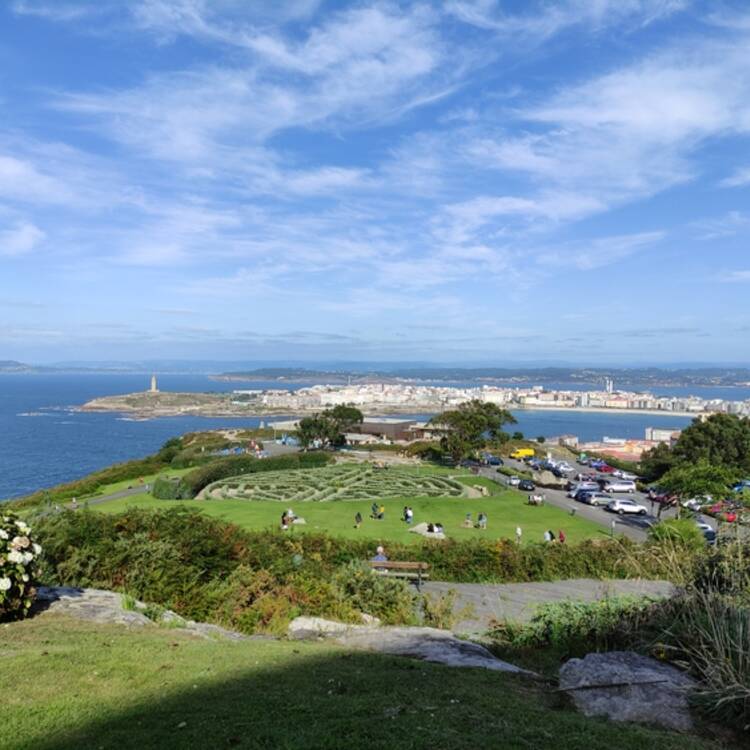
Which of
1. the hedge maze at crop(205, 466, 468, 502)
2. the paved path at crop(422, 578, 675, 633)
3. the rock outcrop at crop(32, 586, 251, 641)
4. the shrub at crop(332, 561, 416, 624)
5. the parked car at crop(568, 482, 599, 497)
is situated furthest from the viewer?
the parked car at crop(568, 482, 599, 497)

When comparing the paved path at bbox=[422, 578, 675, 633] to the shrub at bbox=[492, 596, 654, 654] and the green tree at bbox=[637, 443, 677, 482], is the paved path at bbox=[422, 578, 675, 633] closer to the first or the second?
the shrub at bbox=[492, 596, 654, 654]

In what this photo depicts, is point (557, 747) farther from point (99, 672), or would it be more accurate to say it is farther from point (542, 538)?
point (542, 538)

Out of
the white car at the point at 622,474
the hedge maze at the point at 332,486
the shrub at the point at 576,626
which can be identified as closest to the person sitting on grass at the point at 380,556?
the shrub at the point at 576,626

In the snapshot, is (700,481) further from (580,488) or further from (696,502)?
(580,488)

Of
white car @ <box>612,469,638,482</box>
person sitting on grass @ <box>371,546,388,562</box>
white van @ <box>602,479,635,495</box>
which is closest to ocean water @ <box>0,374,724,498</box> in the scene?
white van @ <box>602,479,635,495</box>

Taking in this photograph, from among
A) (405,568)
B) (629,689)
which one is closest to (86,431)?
(405,568)

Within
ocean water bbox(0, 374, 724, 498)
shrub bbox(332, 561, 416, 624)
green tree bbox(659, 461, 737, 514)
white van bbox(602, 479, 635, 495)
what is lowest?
ocean water bbox(0, 374, 724, 498)

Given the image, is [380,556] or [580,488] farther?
[580,488]
